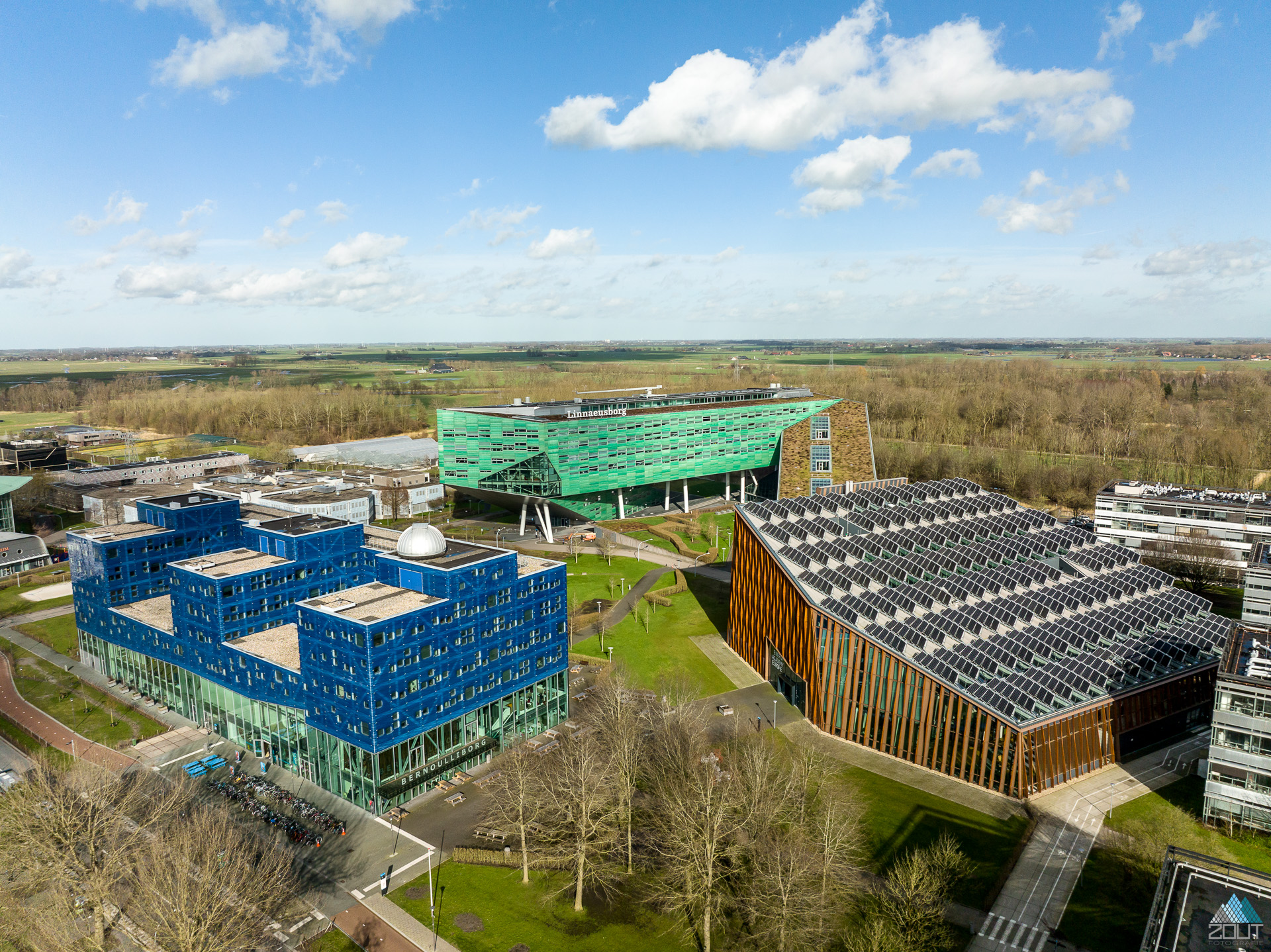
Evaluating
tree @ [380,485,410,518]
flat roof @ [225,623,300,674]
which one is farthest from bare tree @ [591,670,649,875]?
tree @ [380,485,410,518]

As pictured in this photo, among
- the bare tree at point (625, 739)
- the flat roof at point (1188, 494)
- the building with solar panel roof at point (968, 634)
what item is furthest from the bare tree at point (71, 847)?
the flat roof at point (1188, 494)

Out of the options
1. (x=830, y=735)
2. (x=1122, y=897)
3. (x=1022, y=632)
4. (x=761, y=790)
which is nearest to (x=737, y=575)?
(x=830, y=735)

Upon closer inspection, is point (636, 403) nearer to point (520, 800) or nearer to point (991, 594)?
point (991, 594)

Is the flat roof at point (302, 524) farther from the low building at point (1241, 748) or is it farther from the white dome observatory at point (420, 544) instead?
the low building at point (1241, 748)

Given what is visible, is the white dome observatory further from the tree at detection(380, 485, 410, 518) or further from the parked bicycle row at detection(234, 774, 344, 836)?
the tree at detection(380, 485, 410, 518)

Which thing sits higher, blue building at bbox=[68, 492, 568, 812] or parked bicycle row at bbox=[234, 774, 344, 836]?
blue building at bbox=[68, 492, 568, 812]
